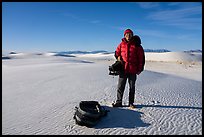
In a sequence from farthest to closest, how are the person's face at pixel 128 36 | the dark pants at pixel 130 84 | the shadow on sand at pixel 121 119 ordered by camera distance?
the dark pants at pixel 130 84 < the person's face at pixel 128 36 < the shadow on sand at pixel 121 119

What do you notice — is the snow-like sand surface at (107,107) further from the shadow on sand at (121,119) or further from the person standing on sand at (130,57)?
the person standing on sand at (130,57)

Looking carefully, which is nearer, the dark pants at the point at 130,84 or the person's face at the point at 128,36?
the person's face at the point at 128,36

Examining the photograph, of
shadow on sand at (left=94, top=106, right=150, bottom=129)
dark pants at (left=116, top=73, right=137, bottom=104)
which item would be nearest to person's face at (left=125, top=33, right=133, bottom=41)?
dark pants at (left=116, top=73, right=137, bottom=104)

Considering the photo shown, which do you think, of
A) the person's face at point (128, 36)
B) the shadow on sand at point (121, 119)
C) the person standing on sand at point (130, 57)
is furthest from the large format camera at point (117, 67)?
the shadow on sand at point (121, 119)

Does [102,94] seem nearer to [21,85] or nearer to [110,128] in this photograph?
[110,128]

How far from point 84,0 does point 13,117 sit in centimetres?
320

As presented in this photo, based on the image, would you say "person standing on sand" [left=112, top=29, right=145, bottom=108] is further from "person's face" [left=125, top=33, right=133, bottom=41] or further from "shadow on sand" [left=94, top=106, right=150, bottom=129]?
"shadow on sand" [left=94, top=106, right=150, bottom=129]

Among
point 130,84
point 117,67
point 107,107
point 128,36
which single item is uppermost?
point 128,36

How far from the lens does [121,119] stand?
5.28m

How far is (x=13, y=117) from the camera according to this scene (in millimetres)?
5805

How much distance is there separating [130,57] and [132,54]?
86 mm

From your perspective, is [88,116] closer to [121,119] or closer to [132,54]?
[121,119]

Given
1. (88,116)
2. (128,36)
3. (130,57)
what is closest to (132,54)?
(130,57)

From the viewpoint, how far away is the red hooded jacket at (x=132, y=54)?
570cm
